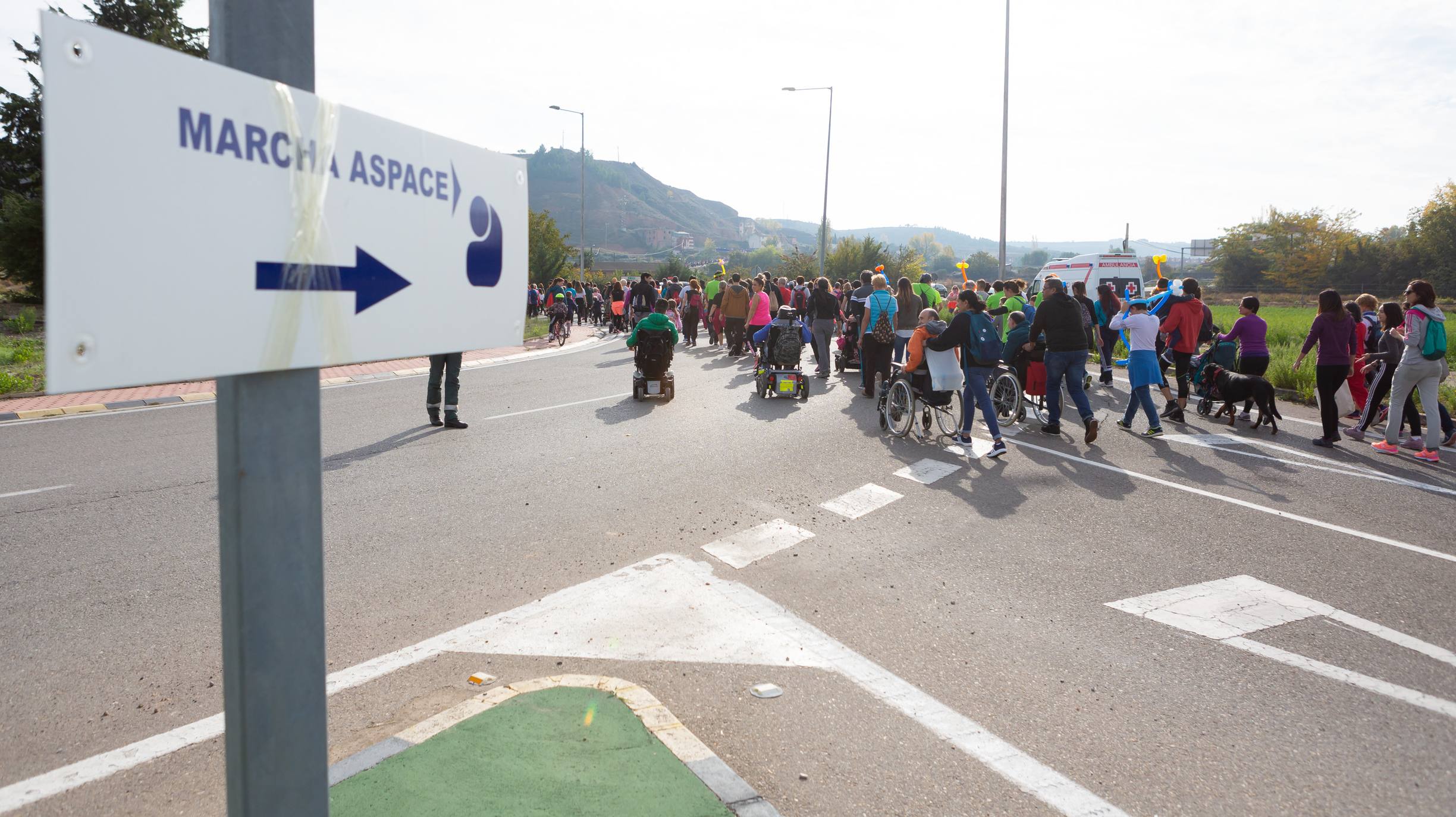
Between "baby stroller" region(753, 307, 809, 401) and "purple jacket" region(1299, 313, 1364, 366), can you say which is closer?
"purple jacket" region(1299, 313, 1364, 366)

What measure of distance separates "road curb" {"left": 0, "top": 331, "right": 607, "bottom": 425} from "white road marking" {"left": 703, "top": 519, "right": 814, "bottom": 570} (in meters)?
8.22

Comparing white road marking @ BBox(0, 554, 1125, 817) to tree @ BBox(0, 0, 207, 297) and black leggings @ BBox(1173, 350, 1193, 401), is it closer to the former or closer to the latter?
black leggings @ BBox(1173, 350, 1193, 401)

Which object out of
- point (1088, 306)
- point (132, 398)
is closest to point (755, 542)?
point (1088, 306)

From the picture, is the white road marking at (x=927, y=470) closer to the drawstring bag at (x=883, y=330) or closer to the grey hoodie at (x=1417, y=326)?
the drawstring bag at (x=883, y=330)

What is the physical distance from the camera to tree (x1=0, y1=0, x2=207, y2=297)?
2402 cm

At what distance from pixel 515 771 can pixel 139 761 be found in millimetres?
1523

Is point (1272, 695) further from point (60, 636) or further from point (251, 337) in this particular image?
point (60, 636)

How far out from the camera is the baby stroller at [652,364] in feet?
43.3

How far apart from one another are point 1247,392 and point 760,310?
9273mm

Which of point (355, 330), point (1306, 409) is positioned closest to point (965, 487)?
point (355, 330)

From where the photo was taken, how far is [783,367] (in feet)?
45.4

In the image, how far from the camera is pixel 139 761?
11.6 ft

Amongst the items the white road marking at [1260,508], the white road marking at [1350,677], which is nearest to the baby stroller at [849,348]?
the white road marking at [1260,508]

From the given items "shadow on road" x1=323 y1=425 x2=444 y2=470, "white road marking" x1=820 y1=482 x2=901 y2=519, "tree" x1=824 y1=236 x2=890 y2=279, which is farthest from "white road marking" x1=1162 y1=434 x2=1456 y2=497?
"tree" x1=824 y1=236 x2=890 y2=279
